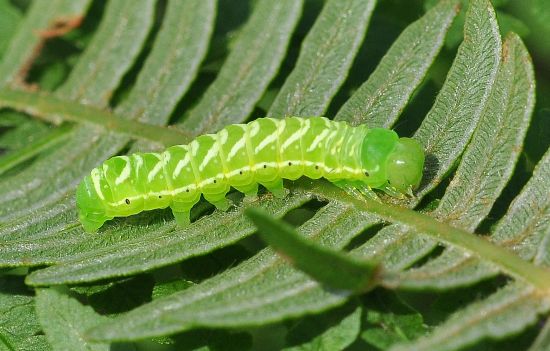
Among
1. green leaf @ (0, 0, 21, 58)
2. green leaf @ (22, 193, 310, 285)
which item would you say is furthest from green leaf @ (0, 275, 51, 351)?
green leaf @ (0, 0, 21, 58)

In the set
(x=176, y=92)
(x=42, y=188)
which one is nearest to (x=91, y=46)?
(x=176, y=92)

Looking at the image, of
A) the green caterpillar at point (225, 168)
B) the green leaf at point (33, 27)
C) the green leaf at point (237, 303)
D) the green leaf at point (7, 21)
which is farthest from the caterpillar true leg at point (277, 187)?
the green leaf at point (7, 21)

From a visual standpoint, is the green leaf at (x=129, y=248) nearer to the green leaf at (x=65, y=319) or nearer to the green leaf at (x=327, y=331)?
the green leaf at (x=65, y=319)

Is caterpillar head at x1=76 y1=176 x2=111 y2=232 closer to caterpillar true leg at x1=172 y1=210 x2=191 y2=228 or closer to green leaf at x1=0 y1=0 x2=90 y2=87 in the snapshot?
caterpillar true leg at x1=172 y1=210 x2=191 y2=228

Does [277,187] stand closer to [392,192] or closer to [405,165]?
[392,192]

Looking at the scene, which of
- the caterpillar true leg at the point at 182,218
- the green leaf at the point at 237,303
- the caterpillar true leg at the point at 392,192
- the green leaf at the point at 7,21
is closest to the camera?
the green leaf at the point at 237,303

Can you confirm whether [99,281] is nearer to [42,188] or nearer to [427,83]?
[42,188]
